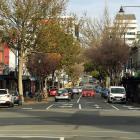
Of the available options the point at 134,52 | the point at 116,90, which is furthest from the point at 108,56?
the point at 116,90

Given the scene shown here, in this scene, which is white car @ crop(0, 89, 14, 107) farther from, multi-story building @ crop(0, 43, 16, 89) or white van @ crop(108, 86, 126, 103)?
multi-story building @ crop(0, 43, 16, 89)

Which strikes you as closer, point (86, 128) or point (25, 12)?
point (86, 128)

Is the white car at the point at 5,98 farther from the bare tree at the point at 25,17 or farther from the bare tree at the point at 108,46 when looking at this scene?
the bare tree at the point at 108,46

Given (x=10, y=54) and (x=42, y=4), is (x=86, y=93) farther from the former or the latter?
(x=42, y=4)

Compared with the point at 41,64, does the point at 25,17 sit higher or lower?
higher

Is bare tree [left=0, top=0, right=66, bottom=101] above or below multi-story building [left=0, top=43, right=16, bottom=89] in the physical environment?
above

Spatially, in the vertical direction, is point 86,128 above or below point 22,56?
below

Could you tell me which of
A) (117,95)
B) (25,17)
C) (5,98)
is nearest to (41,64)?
(117,95)

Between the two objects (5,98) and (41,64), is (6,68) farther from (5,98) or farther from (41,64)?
(5,98)

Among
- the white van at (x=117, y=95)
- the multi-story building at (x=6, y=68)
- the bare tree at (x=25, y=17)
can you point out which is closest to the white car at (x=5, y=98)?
the bare tree at (x=25, y=17)

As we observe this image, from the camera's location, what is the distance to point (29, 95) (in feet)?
273

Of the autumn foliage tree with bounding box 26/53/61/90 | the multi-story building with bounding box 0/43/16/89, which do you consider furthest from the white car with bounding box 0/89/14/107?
the autumn foliage tree with bounding box 26/53/61/90

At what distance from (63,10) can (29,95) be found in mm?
23882

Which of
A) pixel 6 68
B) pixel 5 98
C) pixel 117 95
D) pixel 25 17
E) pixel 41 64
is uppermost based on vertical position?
pixel 25 17
